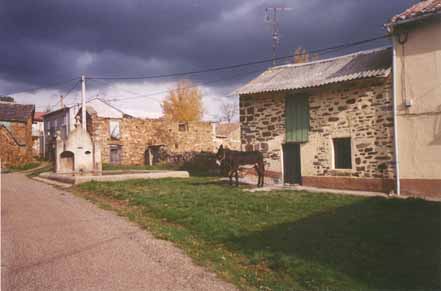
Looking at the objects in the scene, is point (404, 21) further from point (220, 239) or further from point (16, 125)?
point (16, 125)

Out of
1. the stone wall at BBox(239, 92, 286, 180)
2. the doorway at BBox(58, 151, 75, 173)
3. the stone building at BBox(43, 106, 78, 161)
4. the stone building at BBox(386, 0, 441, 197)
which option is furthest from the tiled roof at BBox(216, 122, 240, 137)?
the stone building at BBox(386, 0, 441, 197)

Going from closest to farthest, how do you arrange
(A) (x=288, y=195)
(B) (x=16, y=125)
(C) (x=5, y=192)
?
(A) (x=288, y=195)
(C) (x=5, y=192)
(B) (x=16, y=125)

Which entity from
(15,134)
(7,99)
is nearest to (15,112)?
(15,134)

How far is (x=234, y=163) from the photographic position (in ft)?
48.6

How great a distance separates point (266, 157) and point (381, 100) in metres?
5.82

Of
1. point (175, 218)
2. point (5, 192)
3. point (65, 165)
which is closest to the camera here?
point (175, 218)

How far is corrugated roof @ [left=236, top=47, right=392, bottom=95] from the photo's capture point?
14789 mm

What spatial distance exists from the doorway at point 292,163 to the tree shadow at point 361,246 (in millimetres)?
7881

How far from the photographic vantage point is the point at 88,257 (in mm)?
5836

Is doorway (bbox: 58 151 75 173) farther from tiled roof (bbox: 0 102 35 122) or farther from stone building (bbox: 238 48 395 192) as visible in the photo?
tiled roof (bbox: 0 102 35 122)

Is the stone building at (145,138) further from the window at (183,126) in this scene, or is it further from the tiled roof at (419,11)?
the tiled roof at (419,11)

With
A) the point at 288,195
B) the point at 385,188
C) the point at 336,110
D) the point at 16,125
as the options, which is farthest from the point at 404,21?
the point at 16,125

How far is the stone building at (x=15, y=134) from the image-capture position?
30.3 meters

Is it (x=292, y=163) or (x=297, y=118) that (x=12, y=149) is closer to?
(x=292, y=163)
